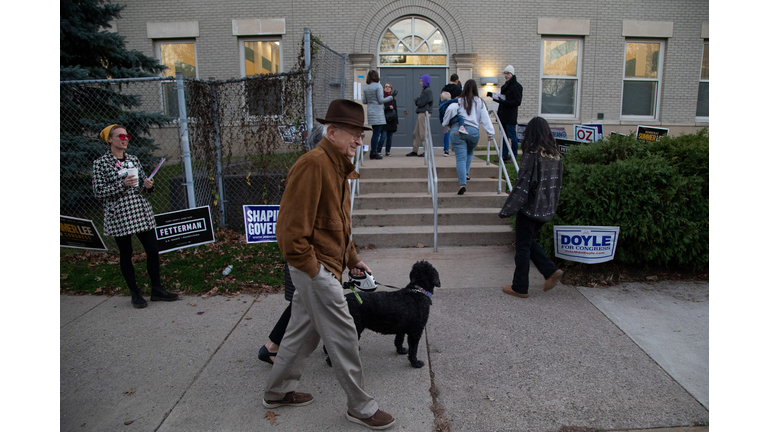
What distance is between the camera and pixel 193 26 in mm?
12805

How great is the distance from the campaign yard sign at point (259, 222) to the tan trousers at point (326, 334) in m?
2.60

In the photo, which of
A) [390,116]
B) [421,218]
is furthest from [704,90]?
[421,218]

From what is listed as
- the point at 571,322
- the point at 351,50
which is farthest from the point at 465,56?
the point at 571,322

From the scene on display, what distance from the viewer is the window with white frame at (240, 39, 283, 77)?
1302 centimetres

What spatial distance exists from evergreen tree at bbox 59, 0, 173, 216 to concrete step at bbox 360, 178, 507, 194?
417cm

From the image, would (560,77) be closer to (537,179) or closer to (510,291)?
(537,179)

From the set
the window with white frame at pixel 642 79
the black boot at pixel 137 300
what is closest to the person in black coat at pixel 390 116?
the black boot at pixel 137 300

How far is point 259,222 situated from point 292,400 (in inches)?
105

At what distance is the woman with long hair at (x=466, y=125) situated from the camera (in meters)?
7.57

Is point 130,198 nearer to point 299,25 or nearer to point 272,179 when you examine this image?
point 272,179

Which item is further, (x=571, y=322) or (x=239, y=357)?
(x=571, y=322)

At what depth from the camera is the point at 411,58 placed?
12.8 m

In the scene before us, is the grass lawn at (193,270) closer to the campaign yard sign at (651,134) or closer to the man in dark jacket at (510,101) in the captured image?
the man in dark jacket at (510,101)

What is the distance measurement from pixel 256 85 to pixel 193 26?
7073 mm
